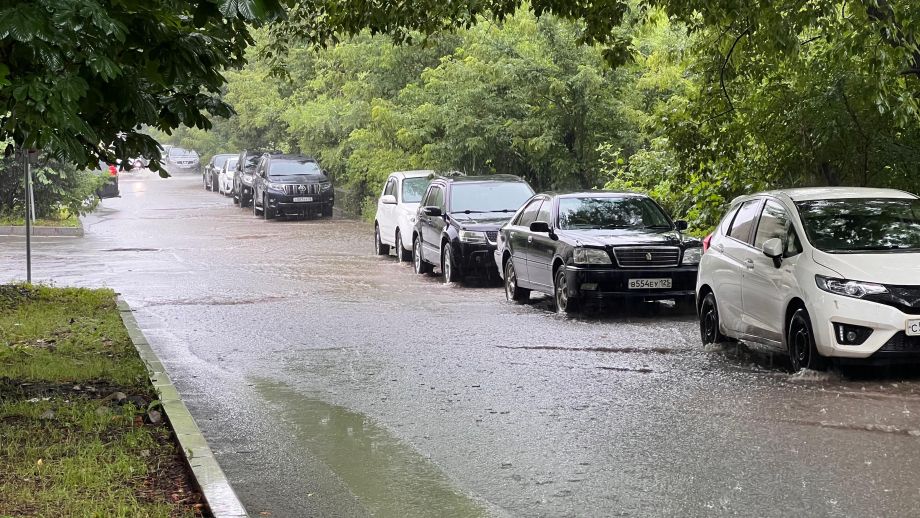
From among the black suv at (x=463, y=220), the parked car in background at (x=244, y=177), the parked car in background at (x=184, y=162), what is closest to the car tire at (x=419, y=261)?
the black suv at (x=463, y=220)

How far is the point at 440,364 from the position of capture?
12.0 m

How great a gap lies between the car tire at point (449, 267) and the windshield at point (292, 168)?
21.0 meters

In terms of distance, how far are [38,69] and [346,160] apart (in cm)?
3328

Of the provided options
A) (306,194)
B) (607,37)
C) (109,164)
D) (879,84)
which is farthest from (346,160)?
(109,164)

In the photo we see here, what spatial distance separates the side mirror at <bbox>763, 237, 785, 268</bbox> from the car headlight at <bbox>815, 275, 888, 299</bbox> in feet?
2.42

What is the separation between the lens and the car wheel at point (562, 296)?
16.0m

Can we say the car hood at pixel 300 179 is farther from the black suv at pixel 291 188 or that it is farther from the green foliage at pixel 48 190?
the green foliage at pixel 48 190

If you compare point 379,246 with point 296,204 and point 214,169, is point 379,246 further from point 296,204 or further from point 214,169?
point 214,169

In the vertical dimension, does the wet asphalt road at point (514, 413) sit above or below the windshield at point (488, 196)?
below

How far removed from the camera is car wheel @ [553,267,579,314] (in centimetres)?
1603

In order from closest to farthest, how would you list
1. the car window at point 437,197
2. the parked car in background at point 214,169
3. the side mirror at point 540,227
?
the side mirror at point 540,227, the car window at point 437,197, the parked car in background at point 214,169

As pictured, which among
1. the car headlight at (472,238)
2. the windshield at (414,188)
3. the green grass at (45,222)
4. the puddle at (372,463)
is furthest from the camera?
the green grass at (45,222)

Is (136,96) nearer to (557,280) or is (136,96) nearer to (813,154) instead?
(557,280)

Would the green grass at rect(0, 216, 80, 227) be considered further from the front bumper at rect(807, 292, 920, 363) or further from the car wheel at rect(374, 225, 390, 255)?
the front bumper at rect(807, 292, 920, 363)
